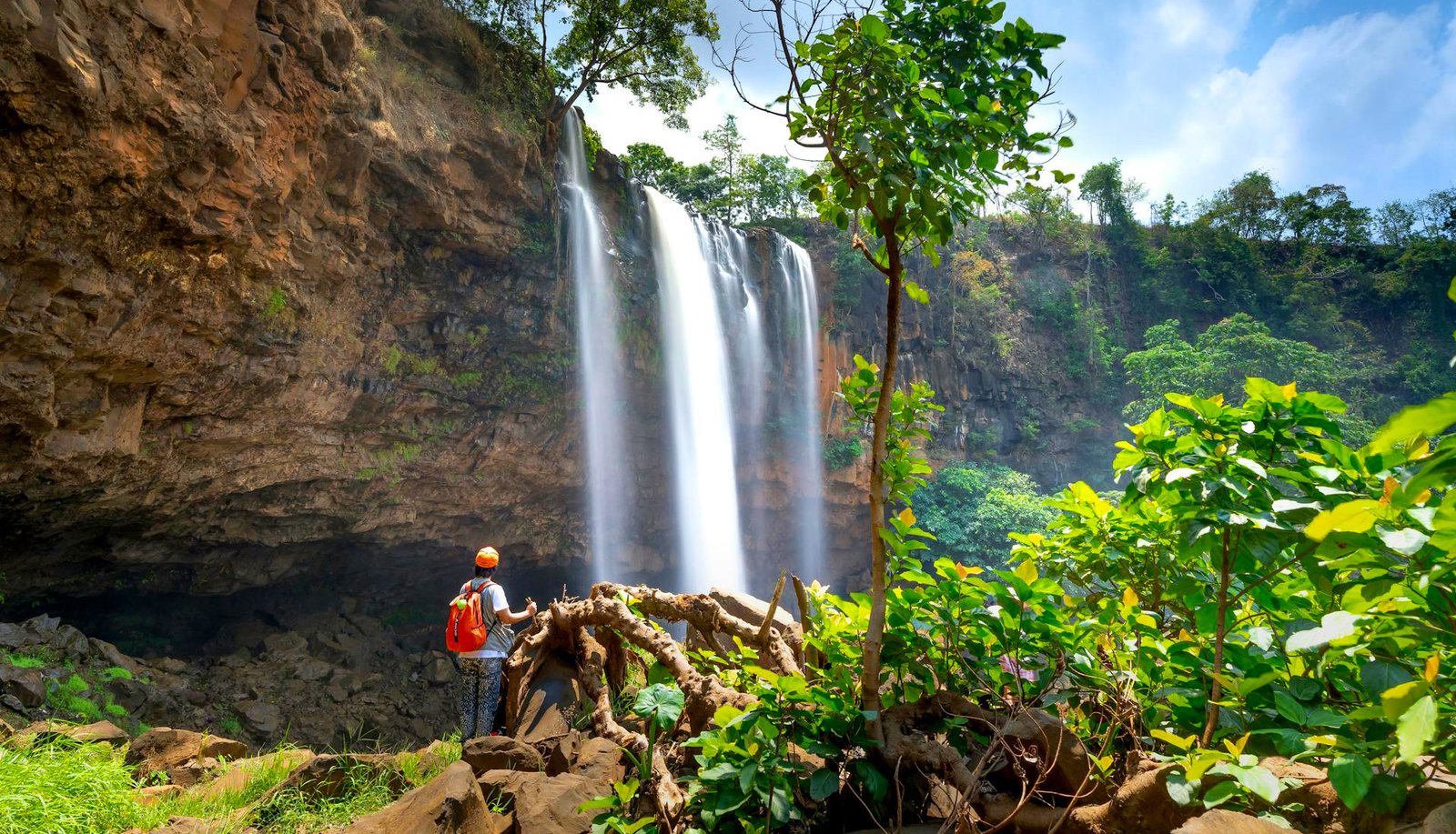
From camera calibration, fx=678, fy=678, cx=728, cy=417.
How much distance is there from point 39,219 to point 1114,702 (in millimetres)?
8609

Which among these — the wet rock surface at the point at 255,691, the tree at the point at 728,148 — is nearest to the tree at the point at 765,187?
the tree at the point at 728,148

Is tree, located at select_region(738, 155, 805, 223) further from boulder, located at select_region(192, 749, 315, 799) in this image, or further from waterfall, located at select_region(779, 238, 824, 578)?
boulder, located at select_region(192, 749, 315, 799)

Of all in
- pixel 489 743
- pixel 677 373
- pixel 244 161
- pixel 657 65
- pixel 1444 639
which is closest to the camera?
pixel 1444 639

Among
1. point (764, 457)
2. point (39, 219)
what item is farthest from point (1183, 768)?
point (764, 457)

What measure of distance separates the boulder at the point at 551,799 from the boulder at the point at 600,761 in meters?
0.05

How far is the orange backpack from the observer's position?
4684mm

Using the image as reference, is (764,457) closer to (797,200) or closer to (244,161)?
(797,200)

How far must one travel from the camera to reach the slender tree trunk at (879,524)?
1950 mm

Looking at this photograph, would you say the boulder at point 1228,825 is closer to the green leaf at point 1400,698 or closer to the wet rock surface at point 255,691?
the green leaf at point 1400,698

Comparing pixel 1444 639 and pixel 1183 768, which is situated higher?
pixel 1444 639

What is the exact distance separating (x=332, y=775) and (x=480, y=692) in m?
1.56

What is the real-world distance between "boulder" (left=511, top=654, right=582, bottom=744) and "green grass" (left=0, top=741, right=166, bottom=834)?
5.50 ft

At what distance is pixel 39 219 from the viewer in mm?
5965

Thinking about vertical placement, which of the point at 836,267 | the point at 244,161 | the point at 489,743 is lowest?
the point at 489,743
